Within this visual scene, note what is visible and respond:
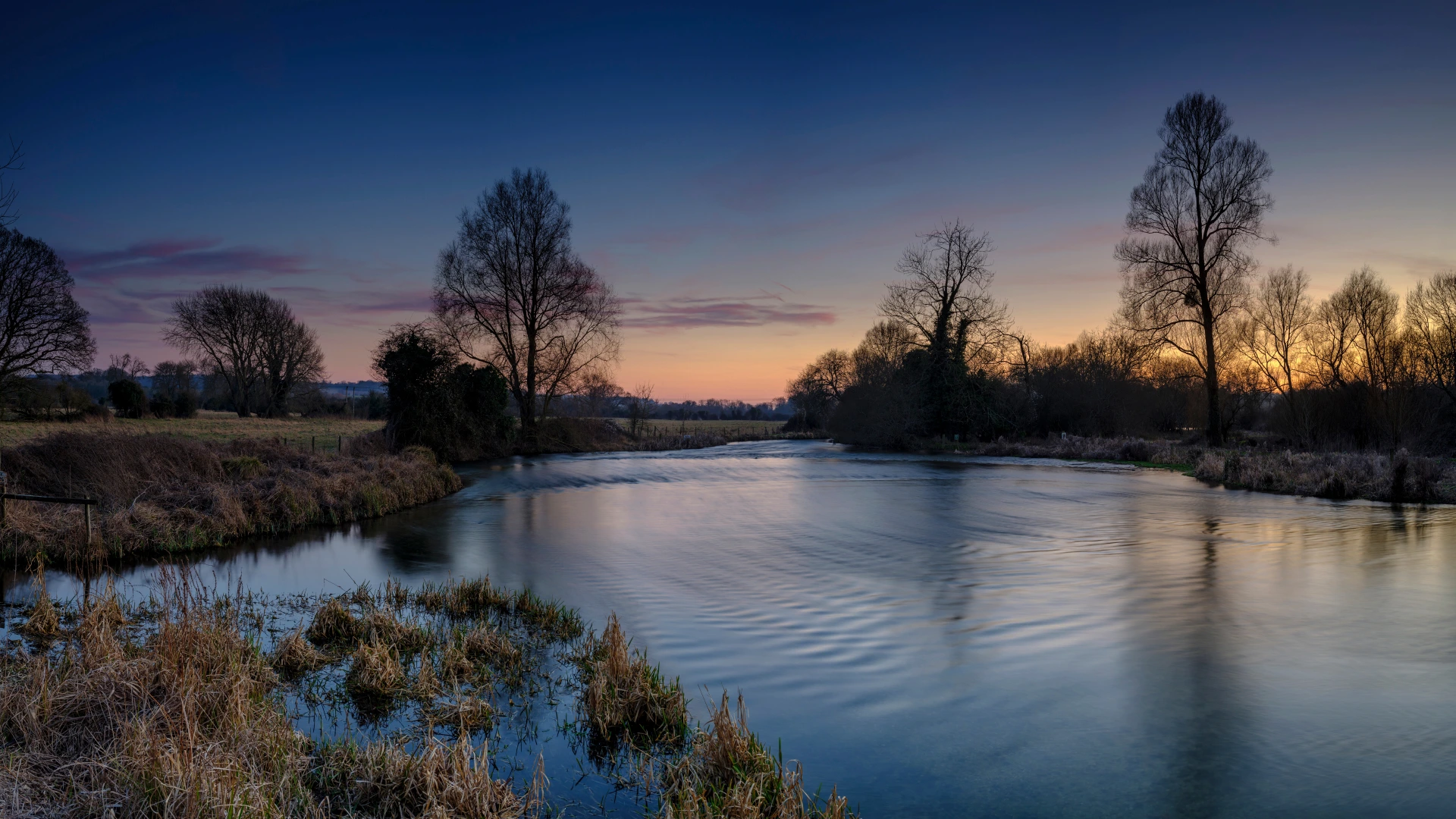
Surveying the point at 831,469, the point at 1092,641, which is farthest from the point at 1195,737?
the point at 831,469

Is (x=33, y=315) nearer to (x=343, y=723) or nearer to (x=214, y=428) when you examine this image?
(x=214, y=428)

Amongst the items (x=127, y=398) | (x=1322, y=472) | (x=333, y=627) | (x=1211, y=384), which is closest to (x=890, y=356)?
(x=1211, y=384)

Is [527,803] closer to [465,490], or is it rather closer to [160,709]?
[160,709]

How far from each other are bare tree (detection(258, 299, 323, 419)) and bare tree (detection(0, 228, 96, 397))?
19.2 m

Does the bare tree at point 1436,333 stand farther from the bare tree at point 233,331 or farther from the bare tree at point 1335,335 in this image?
the bare tree at point 233,331

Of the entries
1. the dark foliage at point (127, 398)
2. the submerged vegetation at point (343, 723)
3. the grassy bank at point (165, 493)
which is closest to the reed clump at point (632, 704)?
the submerged vegetation at point (343, 723)

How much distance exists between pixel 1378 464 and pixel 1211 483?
3.91 m

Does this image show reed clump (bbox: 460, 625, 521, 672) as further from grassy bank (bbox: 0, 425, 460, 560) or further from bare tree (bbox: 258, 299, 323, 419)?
bare tree (bbox: 258, 299, 323, 419)

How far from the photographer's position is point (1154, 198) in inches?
1148

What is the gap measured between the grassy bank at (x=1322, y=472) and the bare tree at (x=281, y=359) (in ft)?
187

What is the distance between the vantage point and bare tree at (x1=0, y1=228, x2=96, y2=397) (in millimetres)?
31547

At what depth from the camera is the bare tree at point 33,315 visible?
104ft

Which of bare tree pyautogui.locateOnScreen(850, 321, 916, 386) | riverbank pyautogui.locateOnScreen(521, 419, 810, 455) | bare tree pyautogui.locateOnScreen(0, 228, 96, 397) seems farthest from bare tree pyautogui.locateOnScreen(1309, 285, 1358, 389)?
bare tree pyautogui.locateOnScreen(0, 228, 96, 397)

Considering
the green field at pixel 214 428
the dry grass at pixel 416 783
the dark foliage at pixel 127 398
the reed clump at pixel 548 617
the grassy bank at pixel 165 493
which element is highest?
the dark foliage at pixel 127 398
